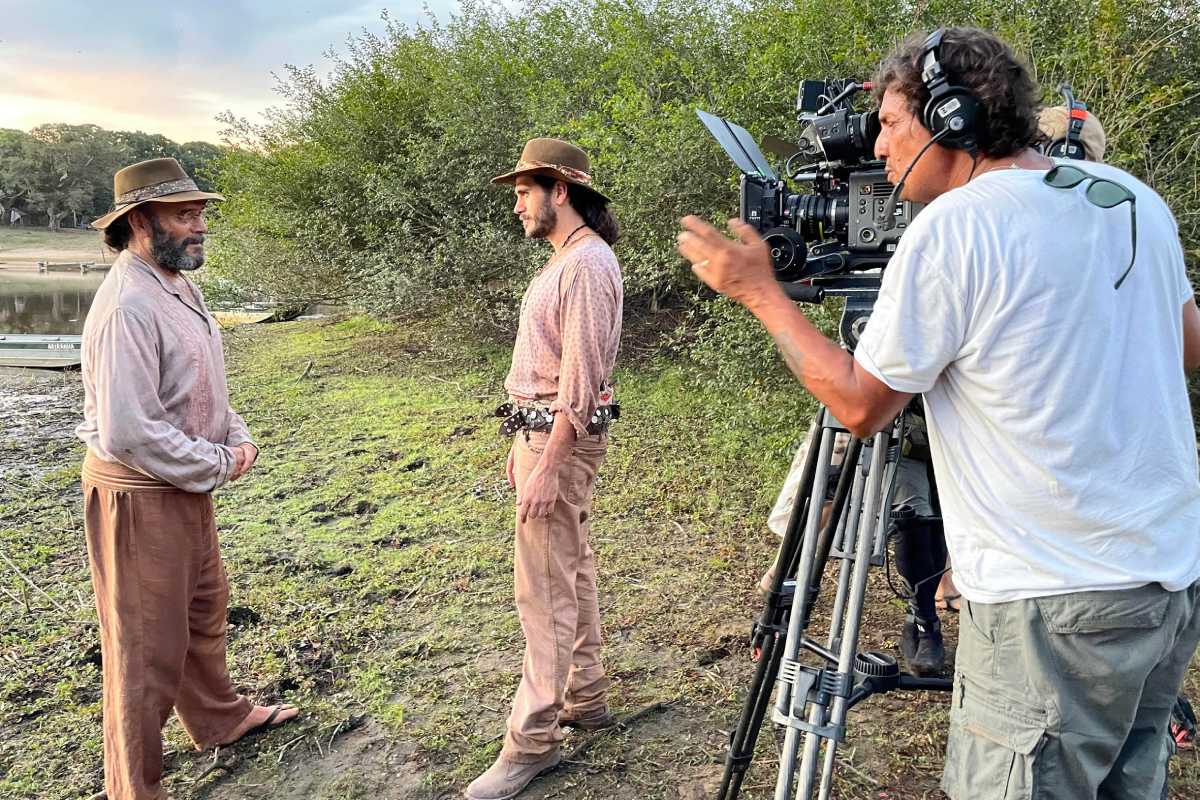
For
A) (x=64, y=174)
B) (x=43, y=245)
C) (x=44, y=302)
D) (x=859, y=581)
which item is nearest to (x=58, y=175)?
(x=64, y=174)

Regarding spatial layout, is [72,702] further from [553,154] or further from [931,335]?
[931,335]

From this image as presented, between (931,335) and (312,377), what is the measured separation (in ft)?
33.7

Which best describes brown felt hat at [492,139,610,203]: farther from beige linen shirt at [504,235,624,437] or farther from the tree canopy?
the tree canopy

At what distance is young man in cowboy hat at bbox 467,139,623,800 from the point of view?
259cm

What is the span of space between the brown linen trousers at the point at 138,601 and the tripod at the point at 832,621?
5.86 ft

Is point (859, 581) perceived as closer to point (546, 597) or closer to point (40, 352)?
point (546, 597)

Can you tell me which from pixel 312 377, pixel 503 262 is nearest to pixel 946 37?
pixel 503 262

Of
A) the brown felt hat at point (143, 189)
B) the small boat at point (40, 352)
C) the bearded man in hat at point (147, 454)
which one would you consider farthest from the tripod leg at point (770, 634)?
the small boat at point (40, 352)

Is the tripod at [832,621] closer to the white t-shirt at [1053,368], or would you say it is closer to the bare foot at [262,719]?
the white t-shirt at [1053,368]

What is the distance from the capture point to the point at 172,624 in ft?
8.78

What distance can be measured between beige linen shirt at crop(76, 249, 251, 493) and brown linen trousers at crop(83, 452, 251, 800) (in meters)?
0.10

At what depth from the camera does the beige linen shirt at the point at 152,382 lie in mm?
2486

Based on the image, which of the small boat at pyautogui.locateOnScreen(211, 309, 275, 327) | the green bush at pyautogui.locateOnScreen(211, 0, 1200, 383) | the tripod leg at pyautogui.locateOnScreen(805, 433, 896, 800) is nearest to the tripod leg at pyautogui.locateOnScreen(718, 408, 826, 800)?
the tripod leg at pyautogui.locateOnScreen(805, 433, 896, 800)

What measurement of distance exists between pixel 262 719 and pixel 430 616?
41.9 inches
